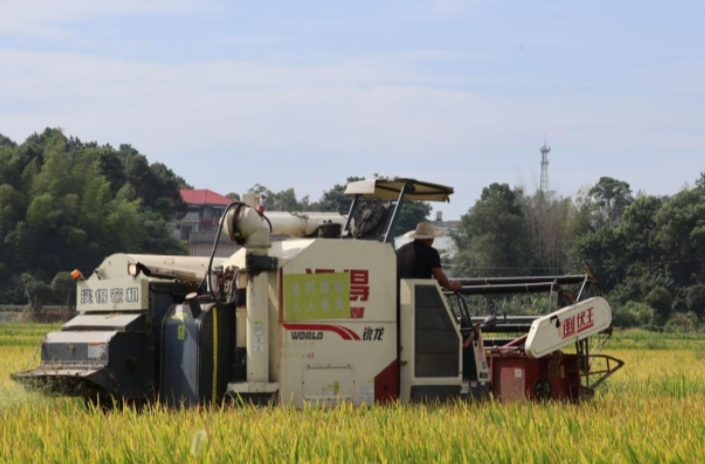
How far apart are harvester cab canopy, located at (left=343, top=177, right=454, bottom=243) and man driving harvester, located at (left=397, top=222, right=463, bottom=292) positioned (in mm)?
334

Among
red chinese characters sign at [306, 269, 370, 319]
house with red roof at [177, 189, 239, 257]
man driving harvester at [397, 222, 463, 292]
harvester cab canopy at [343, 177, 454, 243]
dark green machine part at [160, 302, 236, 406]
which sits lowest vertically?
dark green machine part at [160, 302, 236, 406]

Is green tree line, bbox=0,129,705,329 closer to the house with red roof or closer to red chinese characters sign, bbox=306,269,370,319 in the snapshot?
the house with red roof

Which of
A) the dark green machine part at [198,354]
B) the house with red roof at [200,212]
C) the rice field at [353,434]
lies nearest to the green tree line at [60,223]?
the house with red roof at [200,212]

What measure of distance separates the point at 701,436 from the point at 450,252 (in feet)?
253

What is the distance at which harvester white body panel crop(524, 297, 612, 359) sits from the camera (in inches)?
537

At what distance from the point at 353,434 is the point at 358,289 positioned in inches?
124

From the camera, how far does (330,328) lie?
1223cm

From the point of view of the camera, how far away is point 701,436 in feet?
30.2

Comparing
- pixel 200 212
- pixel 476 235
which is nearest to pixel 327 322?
pixel 476 235

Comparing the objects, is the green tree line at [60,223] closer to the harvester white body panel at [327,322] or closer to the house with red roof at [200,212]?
the house with red roof at [200,212]

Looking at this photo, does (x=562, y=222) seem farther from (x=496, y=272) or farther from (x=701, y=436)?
(x=701, y=436)

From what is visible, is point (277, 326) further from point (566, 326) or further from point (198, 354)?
point (566, 326)

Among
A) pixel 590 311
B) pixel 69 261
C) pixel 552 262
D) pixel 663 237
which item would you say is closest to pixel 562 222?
pixel 552 262

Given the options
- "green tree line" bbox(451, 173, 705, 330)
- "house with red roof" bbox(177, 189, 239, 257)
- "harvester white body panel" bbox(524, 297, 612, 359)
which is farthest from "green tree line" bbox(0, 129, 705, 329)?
"harvester white body panel" bbox(524, 297, 612, 359)
